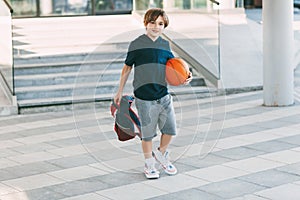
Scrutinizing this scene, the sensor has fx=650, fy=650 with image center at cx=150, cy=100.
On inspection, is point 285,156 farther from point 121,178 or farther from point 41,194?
point 41,194

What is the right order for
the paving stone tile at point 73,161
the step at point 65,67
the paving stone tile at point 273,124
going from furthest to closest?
the step at point 65,67 → the paving stone tile at point 273,124 → the paving stone tile at point 73,161

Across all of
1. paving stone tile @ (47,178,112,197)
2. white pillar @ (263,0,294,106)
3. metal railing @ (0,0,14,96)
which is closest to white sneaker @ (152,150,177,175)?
paving stone tile @ (47,178,112,197)

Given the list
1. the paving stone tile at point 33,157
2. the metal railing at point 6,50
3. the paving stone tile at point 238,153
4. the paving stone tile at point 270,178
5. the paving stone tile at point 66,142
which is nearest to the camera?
the paving stone tile at point 270,178

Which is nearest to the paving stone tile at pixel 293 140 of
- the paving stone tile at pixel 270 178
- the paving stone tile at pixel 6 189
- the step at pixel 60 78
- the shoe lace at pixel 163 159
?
the paving stone tile at pixel 270 178

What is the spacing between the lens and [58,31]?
14.1m

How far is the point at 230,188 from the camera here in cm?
614

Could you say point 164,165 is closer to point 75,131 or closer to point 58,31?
point 75,131

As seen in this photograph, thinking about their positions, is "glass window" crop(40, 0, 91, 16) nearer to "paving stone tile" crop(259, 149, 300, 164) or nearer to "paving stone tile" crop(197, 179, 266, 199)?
"paving stone tile" crop(259, 149, 300, 164)

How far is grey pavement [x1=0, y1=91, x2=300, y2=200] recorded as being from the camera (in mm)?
6156

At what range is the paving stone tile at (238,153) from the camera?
7.36 metres

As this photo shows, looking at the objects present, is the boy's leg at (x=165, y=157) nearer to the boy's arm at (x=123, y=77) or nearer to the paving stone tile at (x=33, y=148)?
the boy's arm at (x=123, y=77)

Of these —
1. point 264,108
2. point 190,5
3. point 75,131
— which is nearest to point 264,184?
point 75,131

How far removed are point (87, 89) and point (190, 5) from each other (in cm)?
316

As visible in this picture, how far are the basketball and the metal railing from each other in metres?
4.97
